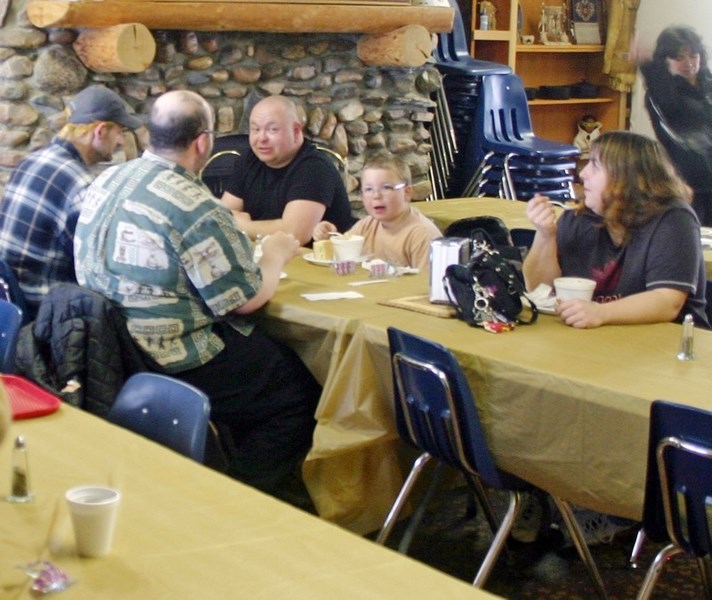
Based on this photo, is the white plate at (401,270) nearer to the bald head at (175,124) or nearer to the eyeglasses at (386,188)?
the eyeglasses at (386,188)

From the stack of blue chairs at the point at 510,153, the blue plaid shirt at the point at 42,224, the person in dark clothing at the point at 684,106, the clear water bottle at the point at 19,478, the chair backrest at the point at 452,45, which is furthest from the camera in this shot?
the chair backrest at the point at 452,45

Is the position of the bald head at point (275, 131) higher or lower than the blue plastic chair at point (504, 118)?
higher

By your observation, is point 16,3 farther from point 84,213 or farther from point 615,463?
point 615,463

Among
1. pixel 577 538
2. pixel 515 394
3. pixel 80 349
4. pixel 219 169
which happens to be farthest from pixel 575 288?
A: pixel 219 169

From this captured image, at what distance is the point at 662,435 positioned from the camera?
85.7 inches

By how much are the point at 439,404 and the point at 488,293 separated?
378mm

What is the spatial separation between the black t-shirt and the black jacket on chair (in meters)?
1.32

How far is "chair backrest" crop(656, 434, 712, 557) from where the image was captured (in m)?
2.14

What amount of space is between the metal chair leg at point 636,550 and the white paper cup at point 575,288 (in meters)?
0.67

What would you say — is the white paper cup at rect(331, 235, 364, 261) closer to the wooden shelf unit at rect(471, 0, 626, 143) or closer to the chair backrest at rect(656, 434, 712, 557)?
the chair backrest at rect(656, 434, 712, 557)

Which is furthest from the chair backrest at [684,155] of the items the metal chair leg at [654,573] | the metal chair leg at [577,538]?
the metal chair leg at [654,573]

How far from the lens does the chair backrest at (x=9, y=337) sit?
287 cm

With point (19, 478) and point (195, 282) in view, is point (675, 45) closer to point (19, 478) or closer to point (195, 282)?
point (195, 282)

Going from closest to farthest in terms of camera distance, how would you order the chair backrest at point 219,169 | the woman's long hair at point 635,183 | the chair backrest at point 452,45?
1. the woman's long hair at point 635,183
2. the chair backrest at point 219,169
3. the chair backrest at point 452,45
